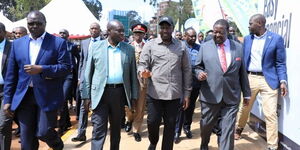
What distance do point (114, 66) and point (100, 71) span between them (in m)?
0.19

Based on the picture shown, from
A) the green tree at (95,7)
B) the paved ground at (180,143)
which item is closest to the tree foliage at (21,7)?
the green tree at (95,7)

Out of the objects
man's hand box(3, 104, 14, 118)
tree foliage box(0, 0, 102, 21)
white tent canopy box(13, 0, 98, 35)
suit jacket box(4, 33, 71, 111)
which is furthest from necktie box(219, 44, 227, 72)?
tree foliage box(0, 0, 102, 21)

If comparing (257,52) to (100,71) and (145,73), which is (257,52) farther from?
(100,71)

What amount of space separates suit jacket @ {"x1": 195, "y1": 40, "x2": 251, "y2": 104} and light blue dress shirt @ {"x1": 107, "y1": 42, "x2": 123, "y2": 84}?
1.08m

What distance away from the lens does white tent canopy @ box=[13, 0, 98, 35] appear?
15430 millimetres

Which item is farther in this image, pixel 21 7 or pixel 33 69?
pixel 21 7

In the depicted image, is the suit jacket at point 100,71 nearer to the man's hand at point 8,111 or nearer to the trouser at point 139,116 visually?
the man's hand at point 8,111

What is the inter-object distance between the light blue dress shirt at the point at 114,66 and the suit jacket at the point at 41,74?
21.8 inches

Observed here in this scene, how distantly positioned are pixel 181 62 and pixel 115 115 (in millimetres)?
1157

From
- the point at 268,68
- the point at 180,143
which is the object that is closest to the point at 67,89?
the point at 180,143

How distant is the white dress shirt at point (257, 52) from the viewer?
525cm

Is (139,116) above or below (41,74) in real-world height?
below

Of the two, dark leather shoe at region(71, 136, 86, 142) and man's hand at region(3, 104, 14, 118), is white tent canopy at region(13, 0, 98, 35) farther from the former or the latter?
man's hand at region(3, 104, 14, 118)

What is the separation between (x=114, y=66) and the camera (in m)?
4.26
